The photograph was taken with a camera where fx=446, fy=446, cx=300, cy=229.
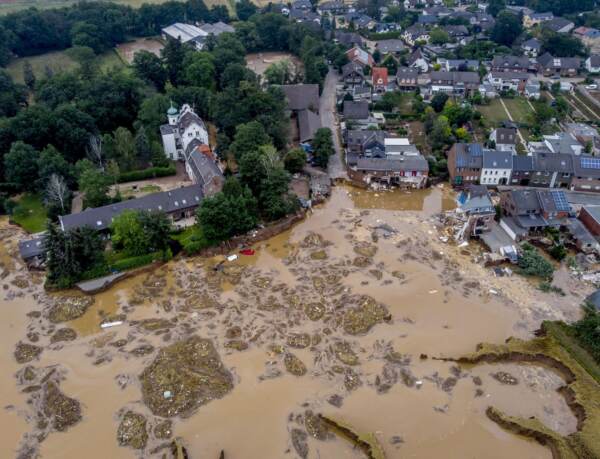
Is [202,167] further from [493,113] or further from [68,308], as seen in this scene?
[493,113]

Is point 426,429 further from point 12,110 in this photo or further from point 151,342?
point 12,110

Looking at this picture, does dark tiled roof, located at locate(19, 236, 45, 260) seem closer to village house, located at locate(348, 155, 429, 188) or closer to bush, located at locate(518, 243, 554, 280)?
village house, located at locate(348, 155, 429, 188)

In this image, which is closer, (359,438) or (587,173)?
(359,438)

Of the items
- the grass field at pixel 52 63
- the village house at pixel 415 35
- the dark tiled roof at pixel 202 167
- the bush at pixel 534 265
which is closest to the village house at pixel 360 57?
the village house at pixel 415 35

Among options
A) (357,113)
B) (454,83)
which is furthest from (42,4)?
(454,83)

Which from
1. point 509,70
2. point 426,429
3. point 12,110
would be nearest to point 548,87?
point 509,70

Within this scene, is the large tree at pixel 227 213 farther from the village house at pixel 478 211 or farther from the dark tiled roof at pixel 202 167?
the village house at pixel 478 211
